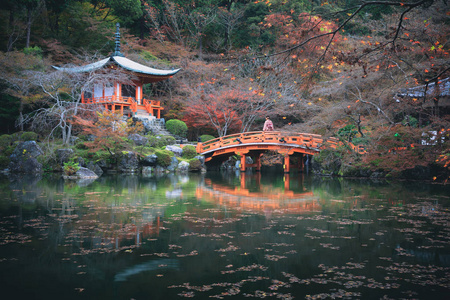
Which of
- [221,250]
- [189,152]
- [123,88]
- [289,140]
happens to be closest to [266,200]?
[221,250]

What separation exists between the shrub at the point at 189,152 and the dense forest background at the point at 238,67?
3310 millimetres

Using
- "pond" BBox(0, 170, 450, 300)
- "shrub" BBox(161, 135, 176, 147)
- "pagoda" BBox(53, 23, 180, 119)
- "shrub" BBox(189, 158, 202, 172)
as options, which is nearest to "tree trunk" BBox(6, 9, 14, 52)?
"pagoda" BBox(53, 23, 180, 119)

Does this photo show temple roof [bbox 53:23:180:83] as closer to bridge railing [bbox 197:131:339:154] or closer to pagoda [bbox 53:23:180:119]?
pagoda [bbox 53:23:180:119]

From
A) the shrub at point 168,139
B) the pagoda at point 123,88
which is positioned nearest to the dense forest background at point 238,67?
the pagoda at point 123,88

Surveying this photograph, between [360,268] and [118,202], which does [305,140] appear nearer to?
[118,202]

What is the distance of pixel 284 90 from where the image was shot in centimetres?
2517

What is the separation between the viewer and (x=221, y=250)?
5.13 m

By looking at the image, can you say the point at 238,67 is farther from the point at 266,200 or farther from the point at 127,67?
the point at 266,200

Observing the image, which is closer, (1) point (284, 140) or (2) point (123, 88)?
(1) point (284, 140)

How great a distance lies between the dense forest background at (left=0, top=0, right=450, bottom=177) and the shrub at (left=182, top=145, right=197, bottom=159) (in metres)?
3.31

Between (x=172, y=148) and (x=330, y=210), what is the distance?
1482 cm

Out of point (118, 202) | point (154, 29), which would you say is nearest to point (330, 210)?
point (118, 202)

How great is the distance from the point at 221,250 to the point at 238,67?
22.5 m

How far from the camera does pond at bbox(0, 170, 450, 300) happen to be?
3824mm
